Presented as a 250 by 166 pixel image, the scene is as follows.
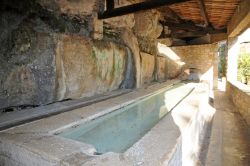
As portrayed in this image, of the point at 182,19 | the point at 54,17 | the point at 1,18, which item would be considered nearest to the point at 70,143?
the point at 1,18

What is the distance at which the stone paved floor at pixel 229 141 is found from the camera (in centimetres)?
305

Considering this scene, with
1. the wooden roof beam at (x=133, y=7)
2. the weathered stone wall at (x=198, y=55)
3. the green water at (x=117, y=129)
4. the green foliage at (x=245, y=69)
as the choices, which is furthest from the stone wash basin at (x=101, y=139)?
the green foliage at (x=245, y=69)

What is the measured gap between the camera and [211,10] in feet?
19.9

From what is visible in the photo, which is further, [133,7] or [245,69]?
[245,69]

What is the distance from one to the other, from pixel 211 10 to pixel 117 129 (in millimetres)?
5052

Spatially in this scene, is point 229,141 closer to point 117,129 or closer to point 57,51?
point 117,129

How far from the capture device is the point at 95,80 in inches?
165

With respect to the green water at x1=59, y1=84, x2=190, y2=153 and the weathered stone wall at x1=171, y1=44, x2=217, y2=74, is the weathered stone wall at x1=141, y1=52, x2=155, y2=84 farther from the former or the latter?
the weathered stone wall at x1=171, y1=44, x2=217, y2=74

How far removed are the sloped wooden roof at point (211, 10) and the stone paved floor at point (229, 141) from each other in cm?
289

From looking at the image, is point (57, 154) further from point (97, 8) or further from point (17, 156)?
point (97, 8)

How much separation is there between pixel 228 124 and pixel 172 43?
668 cm

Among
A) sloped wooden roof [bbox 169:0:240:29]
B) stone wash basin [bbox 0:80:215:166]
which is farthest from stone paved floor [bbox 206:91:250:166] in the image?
sloped wooden roof [bbox 169:0:240:29]

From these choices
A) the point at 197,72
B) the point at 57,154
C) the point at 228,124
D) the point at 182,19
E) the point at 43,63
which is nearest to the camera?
the point at 57,154

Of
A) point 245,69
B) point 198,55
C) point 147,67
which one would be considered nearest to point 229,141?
point 147,67
